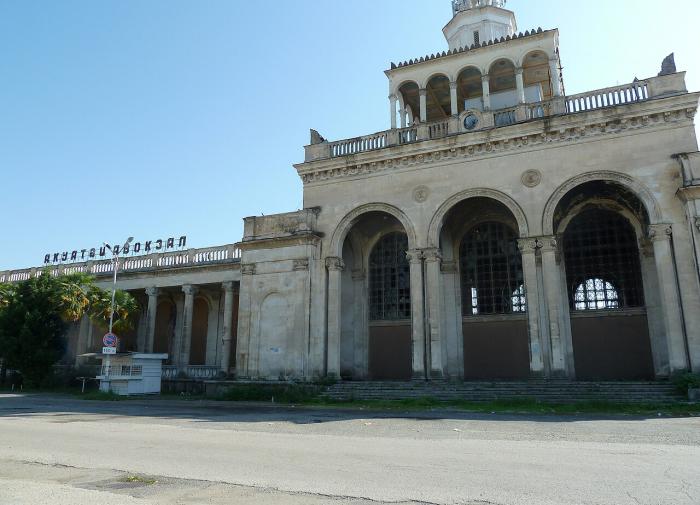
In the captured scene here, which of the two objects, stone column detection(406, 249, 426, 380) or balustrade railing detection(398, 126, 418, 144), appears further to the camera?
balustrade railing detection(398, 126, 418, 144)

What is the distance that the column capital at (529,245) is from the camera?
2088 centimetres

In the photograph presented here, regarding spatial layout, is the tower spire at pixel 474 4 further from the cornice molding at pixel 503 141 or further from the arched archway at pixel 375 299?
the arched archway at pixel 375 299

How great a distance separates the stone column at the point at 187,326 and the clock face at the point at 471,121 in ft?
60.8

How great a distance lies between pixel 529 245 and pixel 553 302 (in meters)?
2.43

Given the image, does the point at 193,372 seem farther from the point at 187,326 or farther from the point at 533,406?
the point at 533,406

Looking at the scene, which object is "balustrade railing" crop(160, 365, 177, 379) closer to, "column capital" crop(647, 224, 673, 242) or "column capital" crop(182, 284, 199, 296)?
"column capital" crop(182, 284, 199, 296)

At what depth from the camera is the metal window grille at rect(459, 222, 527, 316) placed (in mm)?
23906

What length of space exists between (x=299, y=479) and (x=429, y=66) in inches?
926

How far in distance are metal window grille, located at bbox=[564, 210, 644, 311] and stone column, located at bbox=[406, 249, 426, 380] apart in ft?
21.7

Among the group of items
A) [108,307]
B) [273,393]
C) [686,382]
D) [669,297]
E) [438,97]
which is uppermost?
[438,97]

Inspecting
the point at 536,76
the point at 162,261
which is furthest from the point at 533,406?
the point at 162,261

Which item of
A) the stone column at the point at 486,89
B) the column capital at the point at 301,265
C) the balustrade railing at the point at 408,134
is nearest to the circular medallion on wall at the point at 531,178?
the stone column at the point at 486,89

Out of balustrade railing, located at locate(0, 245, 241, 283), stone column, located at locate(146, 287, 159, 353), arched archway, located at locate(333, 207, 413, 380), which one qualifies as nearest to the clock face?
arched archway, located at locate(333, 207, 413, 380)

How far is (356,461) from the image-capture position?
7.99m
